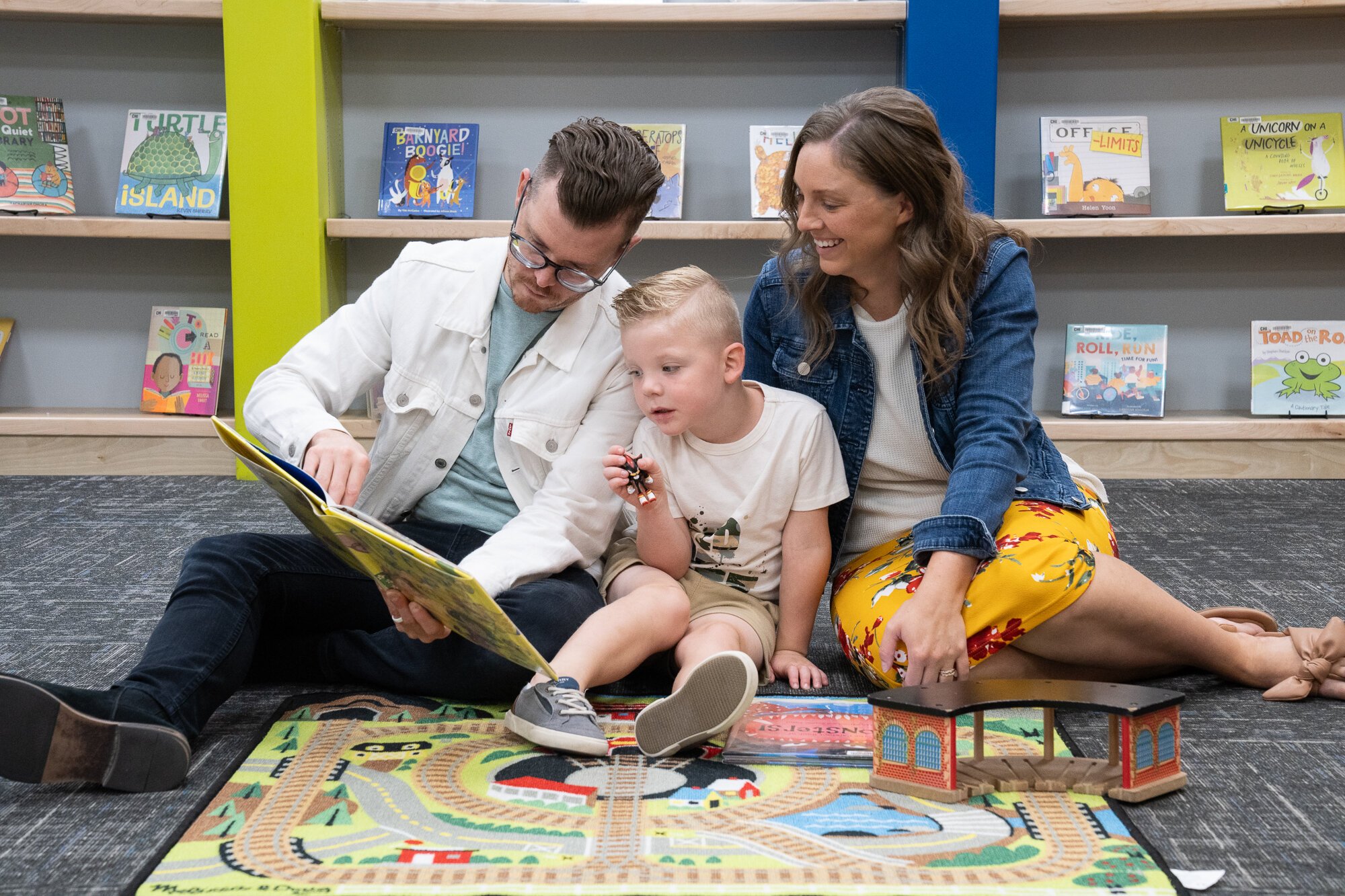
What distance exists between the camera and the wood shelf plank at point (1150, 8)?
2895mm

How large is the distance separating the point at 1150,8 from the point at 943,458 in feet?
6.49

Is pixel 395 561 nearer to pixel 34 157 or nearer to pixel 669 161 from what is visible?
pixel 669 161

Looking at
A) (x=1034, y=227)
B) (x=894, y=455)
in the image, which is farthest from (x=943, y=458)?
(x=1034, y=227)

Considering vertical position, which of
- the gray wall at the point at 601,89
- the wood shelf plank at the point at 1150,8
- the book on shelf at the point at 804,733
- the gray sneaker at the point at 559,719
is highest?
the wood shelf plank at the point at 1150,8

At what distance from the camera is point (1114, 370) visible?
10.2 feet

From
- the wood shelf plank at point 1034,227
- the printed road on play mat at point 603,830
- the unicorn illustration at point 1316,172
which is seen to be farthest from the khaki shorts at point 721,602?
the unicorn illustration at point 1316,172

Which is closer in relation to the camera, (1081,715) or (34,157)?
(1081,715)

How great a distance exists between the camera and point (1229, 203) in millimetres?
3047

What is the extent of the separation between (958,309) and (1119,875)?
2.34 feet

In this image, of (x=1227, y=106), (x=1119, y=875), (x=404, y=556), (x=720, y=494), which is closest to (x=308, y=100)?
(x=720, y=494)

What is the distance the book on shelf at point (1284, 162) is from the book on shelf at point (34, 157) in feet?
9.96

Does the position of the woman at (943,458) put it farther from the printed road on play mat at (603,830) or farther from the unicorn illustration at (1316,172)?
the unicorn illustration at (1316,172)

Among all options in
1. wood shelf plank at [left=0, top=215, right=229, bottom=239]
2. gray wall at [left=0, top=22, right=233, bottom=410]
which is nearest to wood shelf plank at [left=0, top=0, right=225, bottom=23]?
gray wall at [left=0, top=22, right=233, bottom=410]

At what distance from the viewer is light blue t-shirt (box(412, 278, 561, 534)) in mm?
1532
